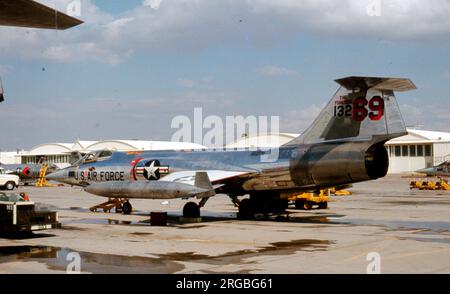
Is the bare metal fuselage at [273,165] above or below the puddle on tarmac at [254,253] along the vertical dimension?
above

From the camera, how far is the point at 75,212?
925 inches

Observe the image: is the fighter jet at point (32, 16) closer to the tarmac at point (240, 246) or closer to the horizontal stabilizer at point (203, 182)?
the tarmac at point (240, 246)

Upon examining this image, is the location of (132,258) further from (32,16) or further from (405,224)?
(405,224)

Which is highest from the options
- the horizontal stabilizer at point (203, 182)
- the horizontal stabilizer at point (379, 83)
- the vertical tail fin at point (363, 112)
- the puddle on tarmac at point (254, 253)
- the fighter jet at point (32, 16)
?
the fighter jet at point (32, 16)

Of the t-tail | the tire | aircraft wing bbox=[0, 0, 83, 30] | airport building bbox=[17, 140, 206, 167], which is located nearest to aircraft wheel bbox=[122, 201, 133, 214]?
the t-tail

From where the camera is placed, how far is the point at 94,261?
34.4ft

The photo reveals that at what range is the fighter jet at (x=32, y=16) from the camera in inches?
399

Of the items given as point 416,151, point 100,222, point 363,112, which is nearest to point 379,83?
point 363,112

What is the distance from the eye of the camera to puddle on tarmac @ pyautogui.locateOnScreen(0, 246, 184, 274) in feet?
31.4

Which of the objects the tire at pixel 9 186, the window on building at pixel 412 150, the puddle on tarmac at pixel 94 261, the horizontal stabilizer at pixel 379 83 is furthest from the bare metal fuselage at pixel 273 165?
the window on building at pixel 412 150

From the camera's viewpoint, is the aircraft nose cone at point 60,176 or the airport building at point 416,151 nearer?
the aircraft nose cone at point 60,176
